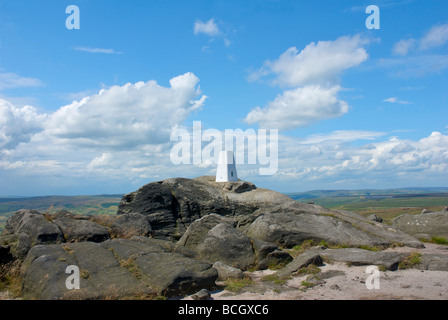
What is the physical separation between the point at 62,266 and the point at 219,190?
15.5 m

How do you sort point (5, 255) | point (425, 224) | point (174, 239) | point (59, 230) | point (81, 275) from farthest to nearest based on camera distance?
1. point (425, 224)
2. point (174, 239)
3. point (59, 230)
4. point (5, 255)
5. point (81, 275)

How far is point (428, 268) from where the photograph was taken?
12.7 meters

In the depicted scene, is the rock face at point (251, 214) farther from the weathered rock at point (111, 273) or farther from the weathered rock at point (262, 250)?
the weathered rock at point (111, 273)

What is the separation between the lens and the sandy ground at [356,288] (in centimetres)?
947

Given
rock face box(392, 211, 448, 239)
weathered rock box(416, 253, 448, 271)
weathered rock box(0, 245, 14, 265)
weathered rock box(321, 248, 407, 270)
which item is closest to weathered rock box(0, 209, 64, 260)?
weathered rock box(0, 245, 14, 265)

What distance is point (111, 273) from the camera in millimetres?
10688

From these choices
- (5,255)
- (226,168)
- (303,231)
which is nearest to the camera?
(5,255)

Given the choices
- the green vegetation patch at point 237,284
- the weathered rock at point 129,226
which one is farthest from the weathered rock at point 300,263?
the weathered rock at point 129,226

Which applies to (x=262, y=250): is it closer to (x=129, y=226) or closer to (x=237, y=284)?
(x=237, y=284)

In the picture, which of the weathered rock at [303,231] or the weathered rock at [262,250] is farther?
the weathered rock at [303,231]

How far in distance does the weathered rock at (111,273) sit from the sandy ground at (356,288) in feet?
2.54

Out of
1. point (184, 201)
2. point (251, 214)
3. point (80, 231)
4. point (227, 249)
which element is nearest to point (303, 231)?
point (251, 214)

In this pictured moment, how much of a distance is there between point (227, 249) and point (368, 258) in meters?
6.08
